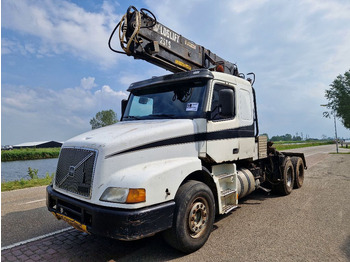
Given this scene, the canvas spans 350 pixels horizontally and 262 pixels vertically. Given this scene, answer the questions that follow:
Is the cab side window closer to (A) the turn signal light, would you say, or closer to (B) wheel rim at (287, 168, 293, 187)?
(A) the turn signal light

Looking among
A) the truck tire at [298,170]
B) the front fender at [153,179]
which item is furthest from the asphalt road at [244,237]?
the truck tire at [298,170]

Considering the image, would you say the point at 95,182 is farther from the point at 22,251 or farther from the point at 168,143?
the point at 22,251

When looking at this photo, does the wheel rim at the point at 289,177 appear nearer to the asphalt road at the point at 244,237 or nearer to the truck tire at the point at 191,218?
Answer: the asphalt road at the point at 244,237

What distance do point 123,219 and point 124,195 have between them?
284mm

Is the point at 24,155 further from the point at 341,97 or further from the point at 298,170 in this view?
the point at 341,97

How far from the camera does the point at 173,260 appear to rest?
338cm

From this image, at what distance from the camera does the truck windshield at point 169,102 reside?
4176 millimetres

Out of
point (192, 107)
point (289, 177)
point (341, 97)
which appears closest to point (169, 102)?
point (192, 107)

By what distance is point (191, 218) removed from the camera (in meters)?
3.53

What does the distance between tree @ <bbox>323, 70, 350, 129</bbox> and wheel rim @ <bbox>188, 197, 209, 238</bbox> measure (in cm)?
6145

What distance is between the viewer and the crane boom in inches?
185

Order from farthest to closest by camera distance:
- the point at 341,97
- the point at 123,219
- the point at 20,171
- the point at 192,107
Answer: the point at 341,97, the point at 20,171, the point at 192,107, the point at 123,219

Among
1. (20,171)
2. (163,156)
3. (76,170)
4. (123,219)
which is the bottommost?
(20,171)

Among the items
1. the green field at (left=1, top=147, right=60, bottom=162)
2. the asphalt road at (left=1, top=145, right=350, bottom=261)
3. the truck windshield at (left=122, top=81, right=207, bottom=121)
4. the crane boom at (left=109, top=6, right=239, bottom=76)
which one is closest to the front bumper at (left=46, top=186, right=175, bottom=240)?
the asphalt road at (left=1, top=145, right=350, bottom=261)
